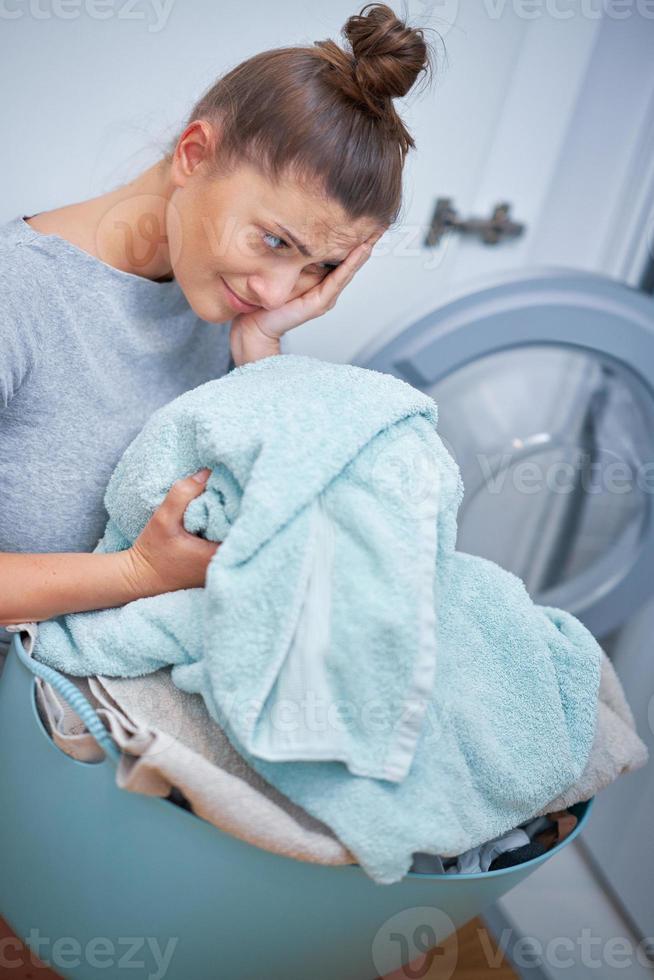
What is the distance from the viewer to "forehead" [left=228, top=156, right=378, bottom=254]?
2.85ft

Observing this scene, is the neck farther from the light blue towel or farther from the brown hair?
the light blue towel

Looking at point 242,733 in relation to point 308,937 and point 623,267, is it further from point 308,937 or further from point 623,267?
point 623,267

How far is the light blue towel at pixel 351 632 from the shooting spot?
0.69 metres

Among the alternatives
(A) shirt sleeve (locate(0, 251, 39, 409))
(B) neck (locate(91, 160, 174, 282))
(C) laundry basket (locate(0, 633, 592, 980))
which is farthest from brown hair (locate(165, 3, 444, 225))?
(C) laundry basket (locate(0, 633, 592, 980))

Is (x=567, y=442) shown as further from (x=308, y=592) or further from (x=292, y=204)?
(x=308, y=592)

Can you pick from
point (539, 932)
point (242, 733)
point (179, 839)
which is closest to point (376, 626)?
point (242, 733)

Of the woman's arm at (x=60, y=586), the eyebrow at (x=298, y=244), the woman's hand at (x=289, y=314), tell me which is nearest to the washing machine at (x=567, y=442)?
the woman's hand at (x=289, y=314)

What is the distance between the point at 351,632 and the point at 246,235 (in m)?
0.45

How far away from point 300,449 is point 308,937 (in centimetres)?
43

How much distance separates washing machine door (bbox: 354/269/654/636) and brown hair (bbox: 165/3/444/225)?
1.36ft

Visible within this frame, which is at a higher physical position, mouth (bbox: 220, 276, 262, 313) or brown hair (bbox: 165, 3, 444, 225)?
brown hair (bbox: 165, 3, 444, 225)

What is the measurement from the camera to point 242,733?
26.6 inches

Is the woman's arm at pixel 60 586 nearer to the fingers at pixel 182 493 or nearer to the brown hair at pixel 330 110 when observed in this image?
the fingers at pixel 182 493

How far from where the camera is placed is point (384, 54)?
85 cm
